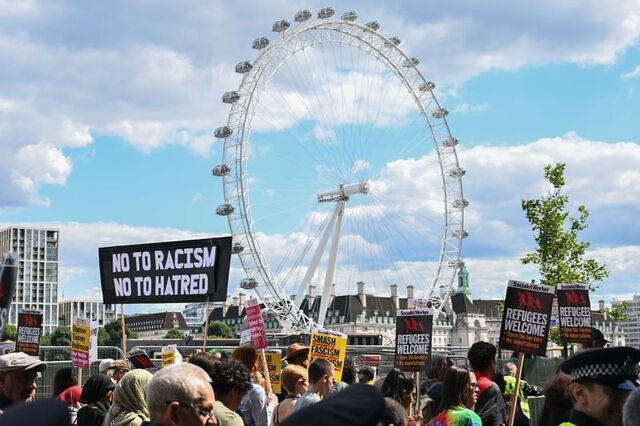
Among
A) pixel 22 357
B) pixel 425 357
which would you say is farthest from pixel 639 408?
pixel 425 357

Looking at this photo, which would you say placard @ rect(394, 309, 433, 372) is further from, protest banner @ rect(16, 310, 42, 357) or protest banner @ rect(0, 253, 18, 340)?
protest banner @ rect(16, 310, 42, 357)

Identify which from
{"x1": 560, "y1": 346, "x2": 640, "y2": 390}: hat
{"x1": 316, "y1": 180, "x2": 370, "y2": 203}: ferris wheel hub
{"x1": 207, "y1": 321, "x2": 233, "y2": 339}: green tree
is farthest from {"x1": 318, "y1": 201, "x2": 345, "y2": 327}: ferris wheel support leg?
{"x1": 207, "y1": 321, "x2": 233, "y2": 339}: green tree

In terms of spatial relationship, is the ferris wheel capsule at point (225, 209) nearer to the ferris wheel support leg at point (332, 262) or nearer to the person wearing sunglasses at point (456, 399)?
the ferris wheel support leg at point (332, 262)

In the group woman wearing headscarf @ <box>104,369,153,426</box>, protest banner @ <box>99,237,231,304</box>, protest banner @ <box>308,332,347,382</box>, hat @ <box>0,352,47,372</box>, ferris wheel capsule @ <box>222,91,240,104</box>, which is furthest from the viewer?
ferris wheel capsule @ <box>222,91,240,104</box>

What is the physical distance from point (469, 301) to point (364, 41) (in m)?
149

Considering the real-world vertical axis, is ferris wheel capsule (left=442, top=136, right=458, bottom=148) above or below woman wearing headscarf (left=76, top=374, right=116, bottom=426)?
above

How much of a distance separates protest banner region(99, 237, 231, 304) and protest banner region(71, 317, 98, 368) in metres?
1.55

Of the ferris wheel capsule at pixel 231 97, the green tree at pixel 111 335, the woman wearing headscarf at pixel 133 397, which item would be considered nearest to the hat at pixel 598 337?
the woman wearing headscarf at pixel 133 397

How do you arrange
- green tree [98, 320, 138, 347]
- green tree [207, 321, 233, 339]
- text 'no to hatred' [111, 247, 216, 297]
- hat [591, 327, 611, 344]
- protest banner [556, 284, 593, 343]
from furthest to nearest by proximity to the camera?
1. green tree [207, 321, 233, 339]
2. green tree [98, 320, 138, 347]
3. protest banner [556, 284, 593, 343]
4. text 'no to hatred' [111, 247, 216, 297]
5. hat [591, 327, 611, 344]

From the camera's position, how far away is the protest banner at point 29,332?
59.2 ft

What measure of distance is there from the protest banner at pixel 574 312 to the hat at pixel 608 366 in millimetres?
10217

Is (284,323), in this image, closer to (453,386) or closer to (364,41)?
(364,41)

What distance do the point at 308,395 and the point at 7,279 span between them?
239 centimetres

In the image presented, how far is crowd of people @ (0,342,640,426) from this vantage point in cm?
189
